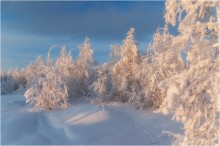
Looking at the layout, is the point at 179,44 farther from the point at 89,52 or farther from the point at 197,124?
the point at 89,52

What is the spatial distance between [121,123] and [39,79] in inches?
177

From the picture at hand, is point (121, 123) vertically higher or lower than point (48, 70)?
lower

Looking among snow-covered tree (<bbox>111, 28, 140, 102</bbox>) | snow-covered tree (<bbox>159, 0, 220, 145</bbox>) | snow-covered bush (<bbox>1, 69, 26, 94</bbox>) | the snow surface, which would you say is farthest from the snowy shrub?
snow-covered tree (<bbox>159, 0, 220, 145</bbox>)

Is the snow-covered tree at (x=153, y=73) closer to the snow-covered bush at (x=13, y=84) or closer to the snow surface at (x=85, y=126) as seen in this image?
the snow surface at (x=85, y=126)

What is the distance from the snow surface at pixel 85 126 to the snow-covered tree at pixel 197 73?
4.16 metres

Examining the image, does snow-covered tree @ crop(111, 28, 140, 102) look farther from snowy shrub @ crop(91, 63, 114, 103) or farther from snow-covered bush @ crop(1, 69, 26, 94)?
snow-covered bush @ crop(1, 69, 26, 94)

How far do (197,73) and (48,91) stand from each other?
1078 cm

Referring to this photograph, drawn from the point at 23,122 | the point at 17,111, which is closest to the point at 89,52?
the point at 17,111

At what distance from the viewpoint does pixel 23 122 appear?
12.7 metres

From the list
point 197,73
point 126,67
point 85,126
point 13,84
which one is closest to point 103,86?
point 126,67

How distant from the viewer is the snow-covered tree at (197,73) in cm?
502

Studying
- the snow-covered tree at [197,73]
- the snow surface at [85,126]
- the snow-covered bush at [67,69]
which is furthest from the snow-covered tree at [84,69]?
the snow-covered tree at [197,73]

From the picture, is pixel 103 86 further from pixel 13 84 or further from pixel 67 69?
pixel 13 84

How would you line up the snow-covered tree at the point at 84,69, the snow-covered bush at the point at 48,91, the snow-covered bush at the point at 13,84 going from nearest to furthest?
the snow-covered bush at the point at 48,91
the snow-covered tree at the point at 84,69
the snow-covered bush at the point at 13,84
